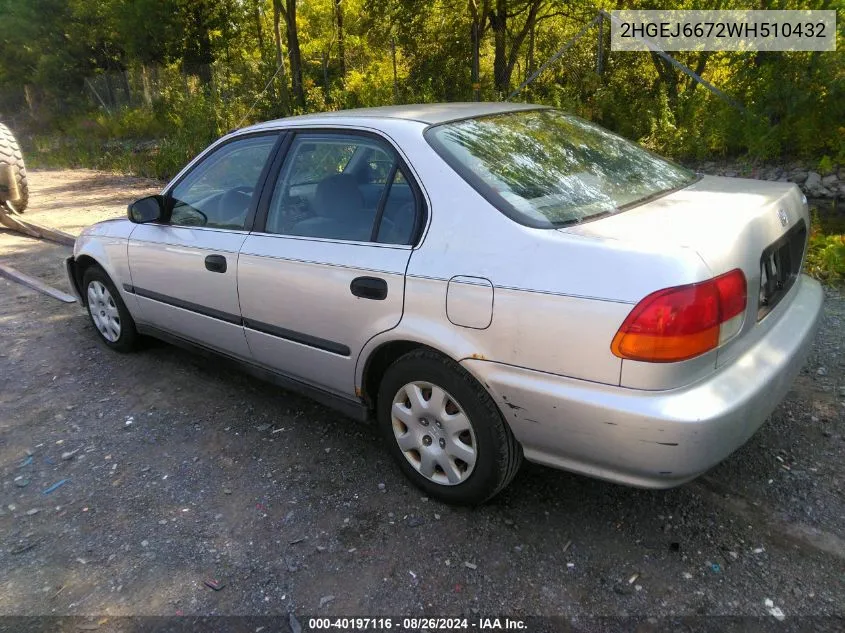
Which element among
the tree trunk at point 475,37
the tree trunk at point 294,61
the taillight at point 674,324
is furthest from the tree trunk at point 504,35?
the taillight at point 674,324

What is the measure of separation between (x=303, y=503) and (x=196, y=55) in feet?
72.6

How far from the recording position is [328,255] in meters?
2.94

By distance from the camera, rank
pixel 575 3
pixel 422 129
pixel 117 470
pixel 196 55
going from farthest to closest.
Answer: pixel 196 55
pixel 575 3
pixel 117 470
pixel 422 129

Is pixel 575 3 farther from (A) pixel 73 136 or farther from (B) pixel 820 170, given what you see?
(A) pixel 73 136

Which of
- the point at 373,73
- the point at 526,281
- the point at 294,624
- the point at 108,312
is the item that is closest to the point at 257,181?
the point at 526,281

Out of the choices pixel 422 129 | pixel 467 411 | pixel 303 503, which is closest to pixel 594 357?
pixel 467 411

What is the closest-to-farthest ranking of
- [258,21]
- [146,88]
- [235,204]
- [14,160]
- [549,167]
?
[549,167]
[235,204]
[14,160]
[146,88]
[258,21]

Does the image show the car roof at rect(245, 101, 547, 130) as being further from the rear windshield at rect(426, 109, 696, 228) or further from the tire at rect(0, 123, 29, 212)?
the tire at rect(0, 123, 29, 212)

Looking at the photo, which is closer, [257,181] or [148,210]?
[257,181]

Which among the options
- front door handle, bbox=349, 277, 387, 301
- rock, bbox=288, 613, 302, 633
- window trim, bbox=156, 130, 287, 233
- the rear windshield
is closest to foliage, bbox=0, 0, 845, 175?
the rear windshield

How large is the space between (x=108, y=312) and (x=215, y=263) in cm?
164

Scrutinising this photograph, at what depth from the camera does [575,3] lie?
39.8 ft

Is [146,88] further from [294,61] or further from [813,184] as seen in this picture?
[813,184]

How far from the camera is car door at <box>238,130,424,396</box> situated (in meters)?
2.77
